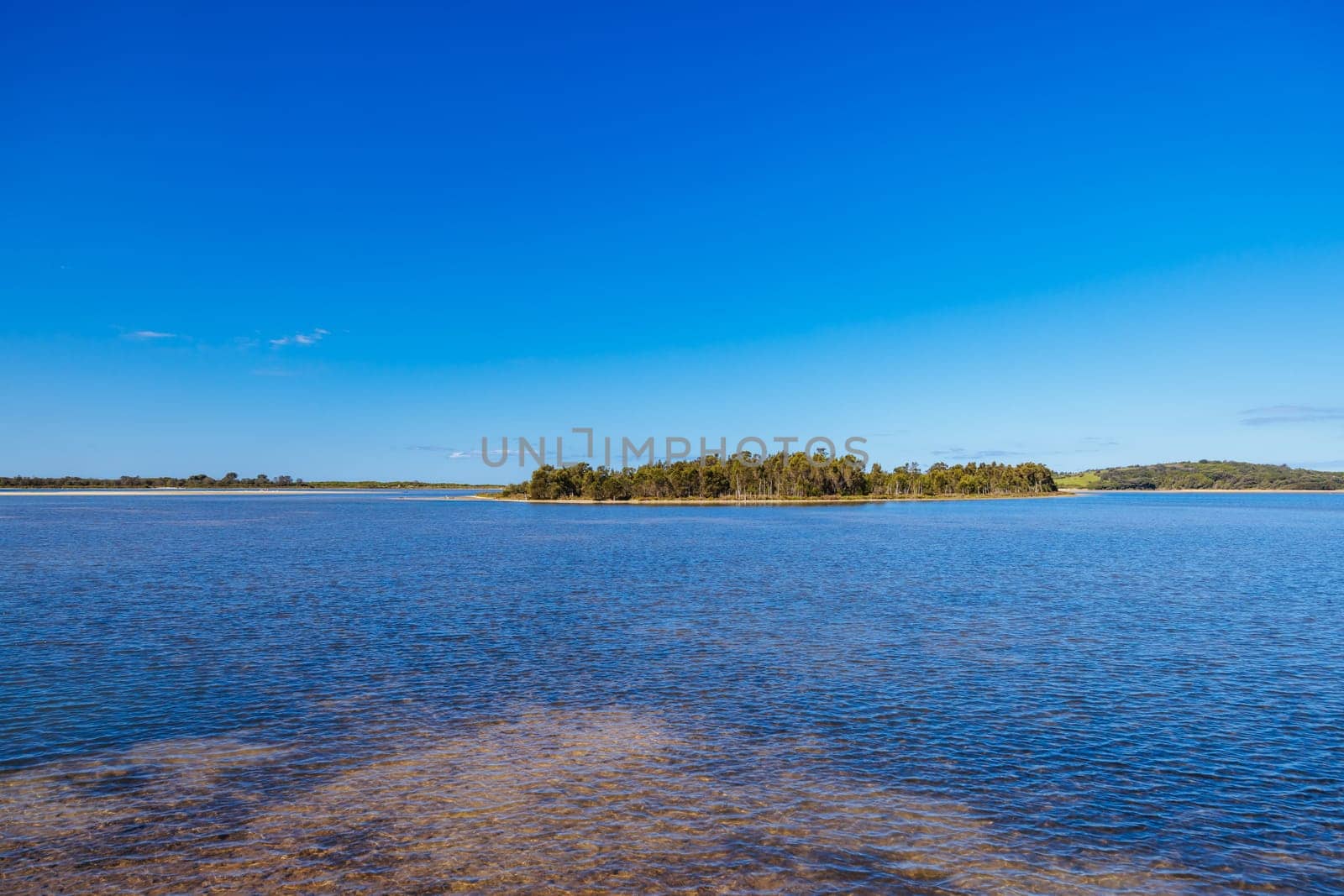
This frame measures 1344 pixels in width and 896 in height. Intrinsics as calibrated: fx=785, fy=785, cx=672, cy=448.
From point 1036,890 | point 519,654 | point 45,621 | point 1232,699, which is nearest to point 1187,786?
point 1036,890

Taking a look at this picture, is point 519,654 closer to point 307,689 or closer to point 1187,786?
point 307,689

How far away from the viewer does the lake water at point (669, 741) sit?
12586 mm

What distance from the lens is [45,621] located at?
113 ft

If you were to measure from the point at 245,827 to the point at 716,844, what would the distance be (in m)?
8.16

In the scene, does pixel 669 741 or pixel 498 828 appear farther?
pixel 669 741

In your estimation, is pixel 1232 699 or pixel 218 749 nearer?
pixel 218 749

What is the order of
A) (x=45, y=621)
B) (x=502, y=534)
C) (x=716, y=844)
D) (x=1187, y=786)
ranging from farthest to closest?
(x=502, y=534)
(x=45, y=621)
(x=1187, y=786)
(x=716, y=844)

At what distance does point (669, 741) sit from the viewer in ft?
61.0

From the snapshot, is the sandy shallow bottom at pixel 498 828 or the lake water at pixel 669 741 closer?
the sandy shallow bottom at pixel 498 828

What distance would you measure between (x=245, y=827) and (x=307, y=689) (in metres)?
10.1

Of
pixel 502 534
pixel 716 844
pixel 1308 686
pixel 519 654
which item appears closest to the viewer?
pixel 716 844

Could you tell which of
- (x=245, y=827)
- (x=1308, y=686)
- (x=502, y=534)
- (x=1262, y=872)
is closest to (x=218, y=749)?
(x=245, y=827)

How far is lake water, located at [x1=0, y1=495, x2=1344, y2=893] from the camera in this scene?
1259cm

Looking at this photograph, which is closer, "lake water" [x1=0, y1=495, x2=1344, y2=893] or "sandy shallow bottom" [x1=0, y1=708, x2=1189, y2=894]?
"sandy shallow bottom" [x1=0, y1=708, x2=1189, y2=894]
